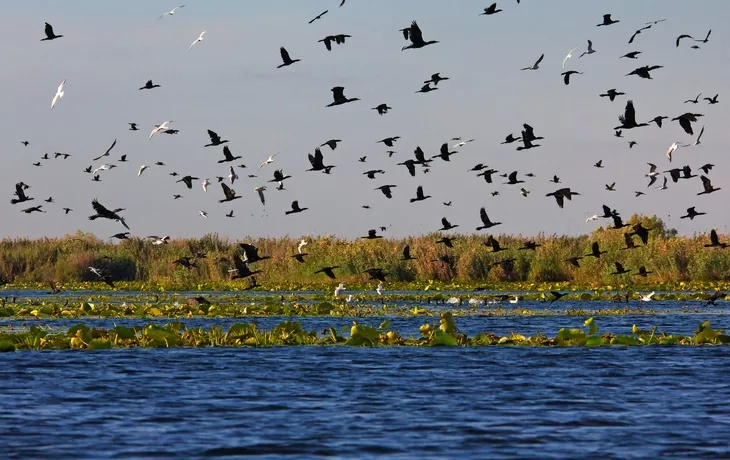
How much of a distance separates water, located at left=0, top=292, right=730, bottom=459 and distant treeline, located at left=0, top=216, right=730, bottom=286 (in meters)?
30.6

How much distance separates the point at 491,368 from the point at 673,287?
97.1 feet

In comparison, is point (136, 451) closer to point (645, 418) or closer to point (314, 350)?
point (645, 418)

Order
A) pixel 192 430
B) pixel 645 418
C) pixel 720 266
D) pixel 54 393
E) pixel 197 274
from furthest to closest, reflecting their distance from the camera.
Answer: pixel 197 274 < pixel 720 266 < pixel 54 393 < pixel 645 418 < pixel 192 430

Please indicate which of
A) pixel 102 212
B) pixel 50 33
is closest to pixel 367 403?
pixel 102 212

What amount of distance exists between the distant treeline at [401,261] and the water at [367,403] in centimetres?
3060

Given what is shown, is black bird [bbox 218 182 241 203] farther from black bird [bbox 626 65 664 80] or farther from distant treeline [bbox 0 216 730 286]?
distant treeline [bbox 0 216 730 286]

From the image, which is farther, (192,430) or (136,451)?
(192,430)

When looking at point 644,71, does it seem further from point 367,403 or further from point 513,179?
point 367,403

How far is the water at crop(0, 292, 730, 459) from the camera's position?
13306 millimetres

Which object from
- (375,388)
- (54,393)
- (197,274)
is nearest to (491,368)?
Answer: (375,388)

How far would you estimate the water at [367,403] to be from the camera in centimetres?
1331

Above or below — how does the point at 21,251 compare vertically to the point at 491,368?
above

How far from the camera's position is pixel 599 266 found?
54188 mm

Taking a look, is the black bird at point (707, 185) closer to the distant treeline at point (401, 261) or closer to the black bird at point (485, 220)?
the black bird at point (485, 220)
